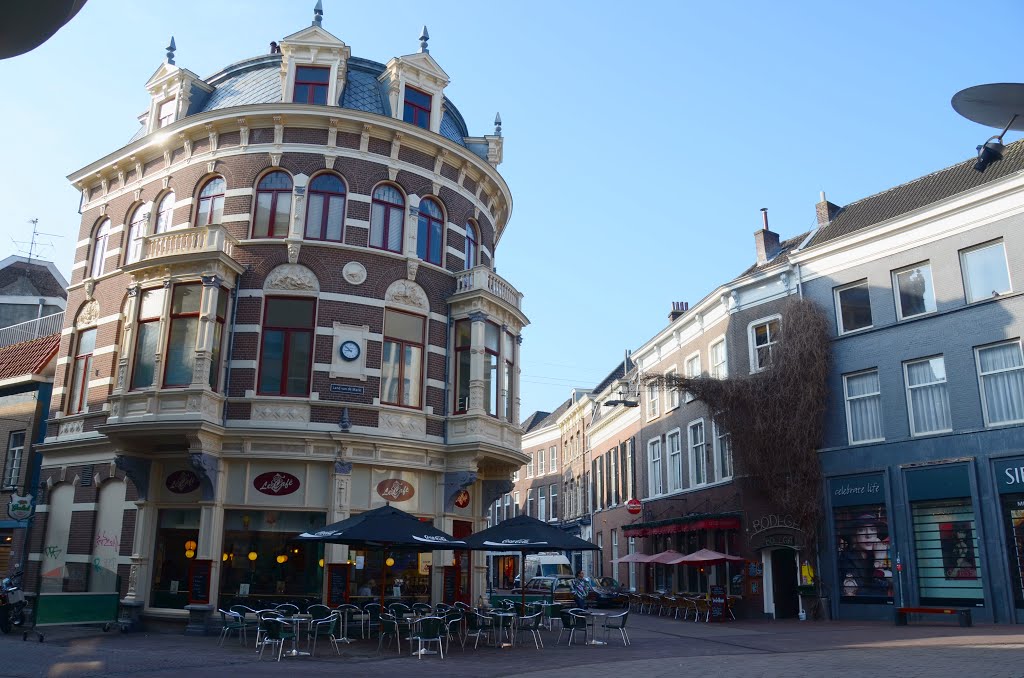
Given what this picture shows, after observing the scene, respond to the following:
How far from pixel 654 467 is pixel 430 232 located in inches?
769

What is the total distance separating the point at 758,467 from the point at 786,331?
14.8ft

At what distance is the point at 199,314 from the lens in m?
21.1

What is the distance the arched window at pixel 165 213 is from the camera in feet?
77.0

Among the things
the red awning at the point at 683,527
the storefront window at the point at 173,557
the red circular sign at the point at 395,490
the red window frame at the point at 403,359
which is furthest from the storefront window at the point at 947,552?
the storefront window at the point at 173,557

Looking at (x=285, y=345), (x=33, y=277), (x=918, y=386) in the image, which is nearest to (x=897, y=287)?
(x=918, y=386)

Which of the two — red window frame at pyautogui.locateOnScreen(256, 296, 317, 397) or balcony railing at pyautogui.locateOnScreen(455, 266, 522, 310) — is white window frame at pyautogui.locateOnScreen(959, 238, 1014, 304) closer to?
balcony railing at pyautogui.locateOnScreen(455, 266, 522, 310)

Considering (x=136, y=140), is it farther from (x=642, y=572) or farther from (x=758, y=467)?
(x=642, y=572)

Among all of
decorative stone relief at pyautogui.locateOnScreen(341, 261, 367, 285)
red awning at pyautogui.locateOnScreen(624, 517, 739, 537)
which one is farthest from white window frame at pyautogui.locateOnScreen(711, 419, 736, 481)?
decorative stone relief at pyautogui.locateOnScreen(341, 261, 367, 285)

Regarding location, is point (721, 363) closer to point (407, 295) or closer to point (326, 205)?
point (407, 295)

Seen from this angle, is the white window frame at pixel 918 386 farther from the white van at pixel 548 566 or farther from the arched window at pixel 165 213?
the arched window at pixel 165 213

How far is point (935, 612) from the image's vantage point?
21.2 metres

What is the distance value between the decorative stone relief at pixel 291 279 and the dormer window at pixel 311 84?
4.94m

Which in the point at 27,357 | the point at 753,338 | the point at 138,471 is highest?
the point at 753,338

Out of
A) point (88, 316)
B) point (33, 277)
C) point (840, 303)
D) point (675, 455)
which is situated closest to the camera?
point (88, 316)
